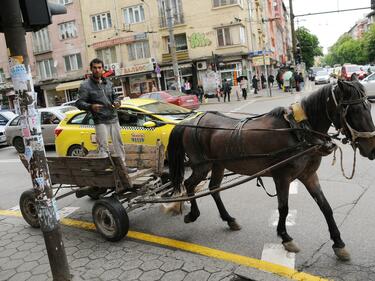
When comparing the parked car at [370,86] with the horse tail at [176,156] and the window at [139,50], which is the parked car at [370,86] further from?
the window at [139,50]

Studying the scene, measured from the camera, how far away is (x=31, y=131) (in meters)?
3.75

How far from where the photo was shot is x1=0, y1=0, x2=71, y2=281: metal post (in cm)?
359

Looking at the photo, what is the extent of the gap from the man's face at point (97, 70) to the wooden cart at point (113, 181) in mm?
1189

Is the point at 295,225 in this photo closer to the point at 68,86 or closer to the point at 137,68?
the point at 137,68

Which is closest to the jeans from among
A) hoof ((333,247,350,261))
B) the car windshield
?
the car windshield

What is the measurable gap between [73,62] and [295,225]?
40130mm

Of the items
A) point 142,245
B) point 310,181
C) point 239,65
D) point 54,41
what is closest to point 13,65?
point 142,245

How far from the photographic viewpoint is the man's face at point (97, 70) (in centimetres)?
564

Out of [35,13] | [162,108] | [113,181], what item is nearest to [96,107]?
[113,181]

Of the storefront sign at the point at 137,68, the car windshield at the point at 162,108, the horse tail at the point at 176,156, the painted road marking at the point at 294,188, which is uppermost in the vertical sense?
the storefront sign at the point at 137,68

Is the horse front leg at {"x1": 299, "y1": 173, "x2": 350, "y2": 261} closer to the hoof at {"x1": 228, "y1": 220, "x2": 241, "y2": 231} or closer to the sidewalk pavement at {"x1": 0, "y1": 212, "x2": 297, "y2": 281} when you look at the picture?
the sidewalk pavement at {"x1": 0, "y1": 212, "x2": 297, "y2": 281}

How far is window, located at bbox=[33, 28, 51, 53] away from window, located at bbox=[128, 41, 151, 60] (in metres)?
9.93

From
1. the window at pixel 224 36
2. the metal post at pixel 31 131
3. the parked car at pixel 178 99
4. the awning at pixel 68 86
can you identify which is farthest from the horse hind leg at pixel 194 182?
the awning at pixel 68 86

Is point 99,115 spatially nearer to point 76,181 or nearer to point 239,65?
point 76,181
